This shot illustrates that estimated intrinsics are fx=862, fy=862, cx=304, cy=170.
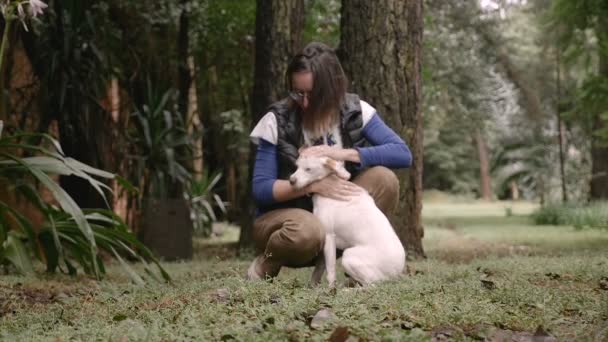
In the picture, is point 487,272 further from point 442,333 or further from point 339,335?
point 339,335

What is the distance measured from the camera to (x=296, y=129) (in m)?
4.81

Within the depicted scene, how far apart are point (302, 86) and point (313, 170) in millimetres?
503

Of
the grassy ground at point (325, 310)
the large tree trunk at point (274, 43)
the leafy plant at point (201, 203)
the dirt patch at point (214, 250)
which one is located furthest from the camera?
the leafy plant at point (201, 203)

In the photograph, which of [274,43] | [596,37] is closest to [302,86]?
[274,43]

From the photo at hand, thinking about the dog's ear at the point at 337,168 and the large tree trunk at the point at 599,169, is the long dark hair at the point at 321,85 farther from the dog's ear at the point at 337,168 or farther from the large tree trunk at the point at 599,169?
the large tree trunk at the point at 599,169

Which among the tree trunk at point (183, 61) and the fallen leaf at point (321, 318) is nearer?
the fallen leaf at point (321, 318)

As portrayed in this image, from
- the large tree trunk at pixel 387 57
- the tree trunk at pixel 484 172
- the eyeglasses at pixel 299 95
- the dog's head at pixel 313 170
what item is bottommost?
the tree trunk at pixel 484 172

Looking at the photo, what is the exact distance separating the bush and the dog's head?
27.1 ft

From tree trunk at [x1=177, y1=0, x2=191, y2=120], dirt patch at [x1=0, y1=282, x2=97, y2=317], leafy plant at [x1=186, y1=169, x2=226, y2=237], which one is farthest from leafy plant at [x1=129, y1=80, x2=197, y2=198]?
dirt patch at [x1=0, y1=282, x2=97, y2=317]

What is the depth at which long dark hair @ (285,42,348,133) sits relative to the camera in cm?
464

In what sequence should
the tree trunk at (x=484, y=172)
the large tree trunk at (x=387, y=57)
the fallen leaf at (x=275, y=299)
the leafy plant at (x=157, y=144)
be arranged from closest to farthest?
1. the fallen leaf at (x=275, y=299)
2. the large tree trunk at (x=387, y=57)
3. the leafy plant at (x=157, y=144)
4. the tree trunk at (x=484, y=172)

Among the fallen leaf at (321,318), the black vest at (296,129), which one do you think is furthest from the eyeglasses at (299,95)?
the fallen leaf at (321,318)

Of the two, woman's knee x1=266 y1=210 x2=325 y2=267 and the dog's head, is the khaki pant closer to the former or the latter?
woman's knee x1=266 y1=210 x2=325 y2=267

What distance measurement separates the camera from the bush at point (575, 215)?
1338 centimetres
